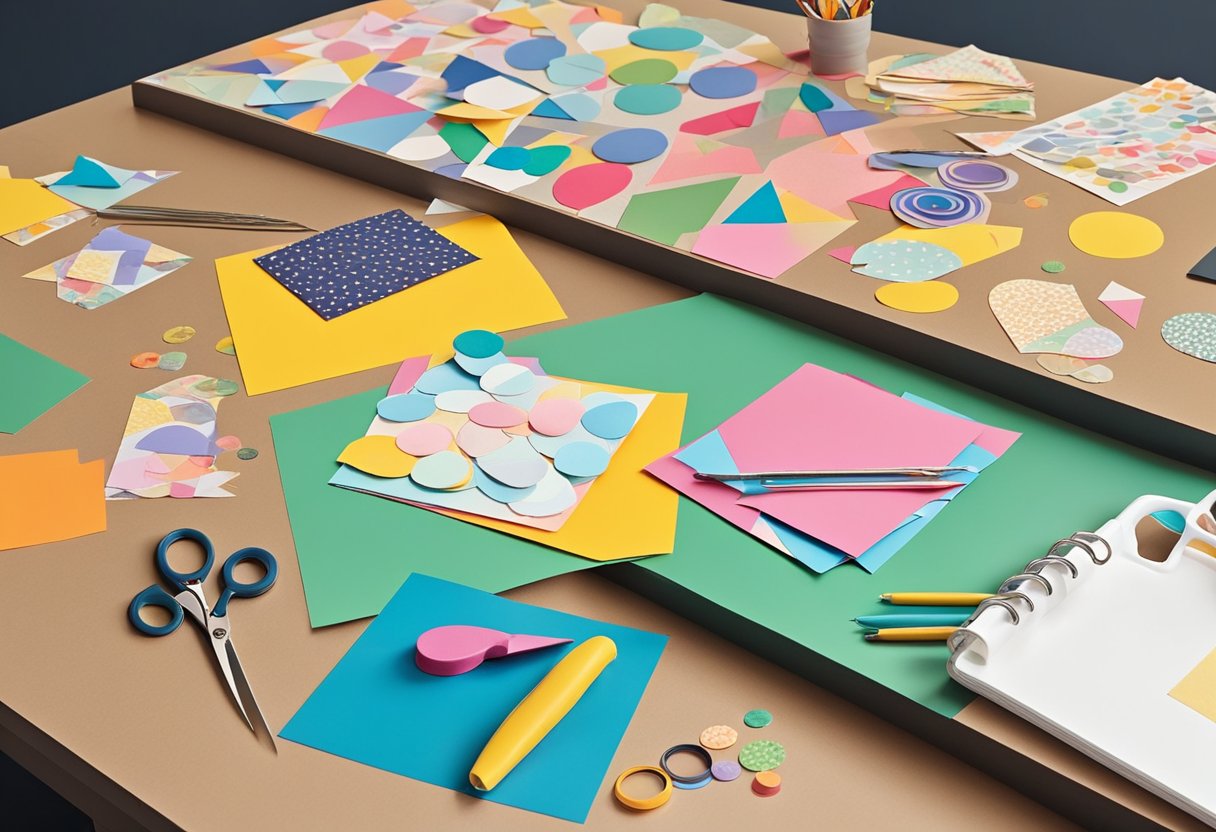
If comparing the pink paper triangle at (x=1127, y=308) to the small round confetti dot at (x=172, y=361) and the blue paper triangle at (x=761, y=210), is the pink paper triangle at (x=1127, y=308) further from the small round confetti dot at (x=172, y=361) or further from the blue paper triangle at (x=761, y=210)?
the small round confetti dot at (x=172, y=361)

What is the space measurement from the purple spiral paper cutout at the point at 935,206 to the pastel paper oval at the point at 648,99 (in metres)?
0.37

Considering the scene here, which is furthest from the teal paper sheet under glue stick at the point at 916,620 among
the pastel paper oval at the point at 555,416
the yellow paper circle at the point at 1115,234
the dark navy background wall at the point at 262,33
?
the dark navy background wall at the point at 262,33

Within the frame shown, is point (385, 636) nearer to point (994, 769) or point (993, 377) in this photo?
point (994, 769)

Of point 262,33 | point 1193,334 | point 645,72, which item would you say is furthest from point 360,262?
point 262,33

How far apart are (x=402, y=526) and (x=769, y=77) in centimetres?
95

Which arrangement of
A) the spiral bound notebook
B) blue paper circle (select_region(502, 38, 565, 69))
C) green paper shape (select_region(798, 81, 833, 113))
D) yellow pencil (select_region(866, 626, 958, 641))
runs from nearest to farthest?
1. the spiral bound notebook
2. yellow pencil (select_region(866, 626, 958, 641))
3. green paper shape (select_region(798, 81, 833, 113))
4. blue paper circle (select_region(502, 38, 565, 69))

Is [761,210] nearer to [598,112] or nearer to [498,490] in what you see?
[598,112]

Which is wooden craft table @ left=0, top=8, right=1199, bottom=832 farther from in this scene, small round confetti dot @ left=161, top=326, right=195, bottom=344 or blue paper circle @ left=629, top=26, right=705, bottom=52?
blue paper circle @ left=629, top=26, right=705, bottom=52

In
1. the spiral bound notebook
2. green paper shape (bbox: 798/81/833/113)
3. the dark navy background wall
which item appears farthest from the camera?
the dark navy background wall

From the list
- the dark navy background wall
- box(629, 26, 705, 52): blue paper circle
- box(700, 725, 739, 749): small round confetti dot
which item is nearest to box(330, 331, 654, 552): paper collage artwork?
box(700, 725, 739, 749): small round confetti dot

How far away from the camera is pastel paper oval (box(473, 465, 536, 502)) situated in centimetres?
98

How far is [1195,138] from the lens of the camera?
141 centimetres

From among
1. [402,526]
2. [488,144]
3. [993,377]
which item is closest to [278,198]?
[488,144]

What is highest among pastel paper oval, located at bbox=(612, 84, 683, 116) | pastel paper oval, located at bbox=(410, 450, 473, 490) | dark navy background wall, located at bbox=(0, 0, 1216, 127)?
pastel paper oval, located at bbox=(612, 84, 683, 116)
